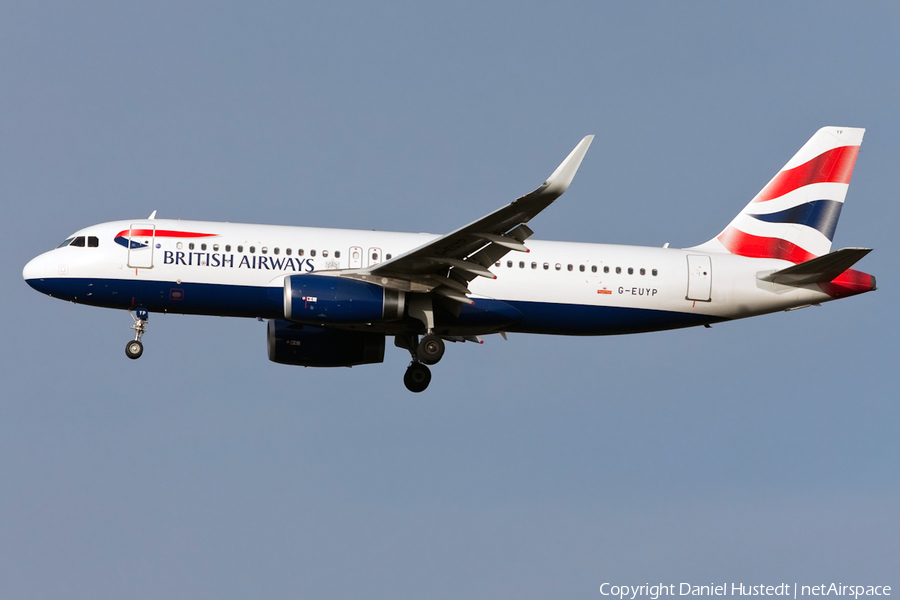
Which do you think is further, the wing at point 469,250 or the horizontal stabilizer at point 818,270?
the horizontal stabilizer at point 818,270

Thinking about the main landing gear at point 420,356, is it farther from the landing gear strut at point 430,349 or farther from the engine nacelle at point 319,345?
the engine nacelle at point 319,345

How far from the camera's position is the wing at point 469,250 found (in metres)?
25.8

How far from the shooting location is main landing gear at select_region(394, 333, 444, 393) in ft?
104

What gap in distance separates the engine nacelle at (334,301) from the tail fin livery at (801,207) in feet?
36.3

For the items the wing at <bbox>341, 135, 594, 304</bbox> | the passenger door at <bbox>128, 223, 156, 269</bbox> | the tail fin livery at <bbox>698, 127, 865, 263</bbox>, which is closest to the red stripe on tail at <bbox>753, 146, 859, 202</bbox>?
the tail fin livery at <bbox>698, 127, 865, 263</bbox>

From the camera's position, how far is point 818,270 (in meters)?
32.5

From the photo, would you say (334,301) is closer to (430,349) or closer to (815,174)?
(430,349)

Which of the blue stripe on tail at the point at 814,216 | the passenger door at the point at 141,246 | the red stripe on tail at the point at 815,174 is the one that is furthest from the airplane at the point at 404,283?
the red stripe on tail at the point at 815,174

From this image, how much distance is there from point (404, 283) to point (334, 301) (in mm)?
2038

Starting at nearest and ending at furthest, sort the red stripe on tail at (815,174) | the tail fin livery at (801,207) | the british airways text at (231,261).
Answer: the british airways text at (231,261), the tail fin livery at (801,207), the red stripe on tail at (815,174)

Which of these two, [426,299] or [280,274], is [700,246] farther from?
[280,274]

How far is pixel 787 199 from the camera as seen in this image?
36000 millimetres

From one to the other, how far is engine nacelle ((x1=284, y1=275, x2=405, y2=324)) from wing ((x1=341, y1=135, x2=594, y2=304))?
18.9 inches

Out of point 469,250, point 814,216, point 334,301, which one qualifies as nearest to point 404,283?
point 334,301
